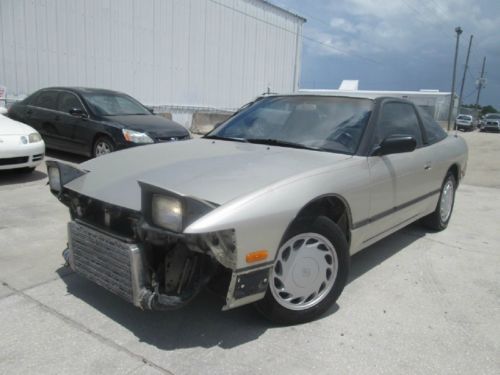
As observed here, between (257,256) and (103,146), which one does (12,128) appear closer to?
(103,146)

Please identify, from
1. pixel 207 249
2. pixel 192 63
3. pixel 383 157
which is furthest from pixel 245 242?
pixel 192 63

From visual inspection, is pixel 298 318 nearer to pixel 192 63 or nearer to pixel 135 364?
pixel 135 364

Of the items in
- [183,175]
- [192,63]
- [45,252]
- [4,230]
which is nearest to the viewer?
[183,175]

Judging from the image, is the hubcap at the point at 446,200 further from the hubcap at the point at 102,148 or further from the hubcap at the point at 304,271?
the hubcap at the point at 102,148

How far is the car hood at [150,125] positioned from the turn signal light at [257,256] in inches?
214

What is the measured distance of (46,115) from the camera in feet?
28.3

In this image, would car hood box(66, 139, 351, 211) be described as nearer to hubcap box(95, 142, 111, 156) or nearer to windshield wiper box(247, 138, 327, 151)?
windshield wiper box(247, 138, 327, 151)

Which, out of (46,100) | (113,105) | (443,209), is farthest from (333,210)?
(46,100)

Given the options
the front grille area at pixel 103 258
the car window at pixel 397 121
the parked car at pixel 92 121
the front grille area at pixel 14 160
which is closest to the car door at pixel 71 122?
the parked car at pixel 92 121

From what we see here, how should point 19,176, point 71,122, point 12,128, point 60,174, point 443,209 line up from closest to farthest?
point 60,174, point 443,209, point 12,128, point 19,176, point 71,122

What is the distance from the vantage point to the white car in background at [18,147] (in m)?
6.48

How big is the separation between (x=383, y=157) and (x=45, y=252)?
2926 millimetres

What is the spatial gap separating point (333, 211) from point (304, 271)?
22.1 inches

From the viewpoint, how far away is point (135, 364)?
2447mm
